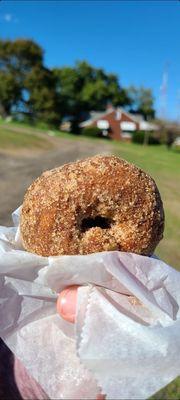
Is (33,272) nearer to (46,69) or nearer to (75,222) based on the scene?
(75,222)

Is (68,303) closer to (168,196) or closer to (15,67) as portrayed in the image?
(15,67)

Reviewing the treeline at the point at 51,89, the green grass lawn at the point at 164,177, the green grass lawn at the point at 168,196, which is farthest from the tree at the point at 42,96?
the green grass lawn at the point at 168,196

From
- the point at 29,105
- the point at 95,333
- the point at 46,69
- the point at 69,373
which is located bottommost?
the point at 69,373

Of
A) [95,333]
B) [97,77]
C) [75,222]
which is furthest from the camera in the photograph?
[97,77]

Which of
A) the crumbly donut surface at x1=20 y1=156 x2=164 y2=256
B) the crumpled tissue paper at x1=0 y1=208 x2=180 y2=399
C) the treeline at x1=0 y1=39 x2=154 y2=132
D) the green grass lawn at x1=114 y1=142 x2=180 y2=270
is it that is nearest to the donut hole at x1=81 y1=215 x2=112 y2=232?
the crumbly donut surface at x1=20 y1=156 x2=164 y2=256

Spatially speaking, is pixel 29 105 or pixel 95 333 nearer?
pixel 95 333

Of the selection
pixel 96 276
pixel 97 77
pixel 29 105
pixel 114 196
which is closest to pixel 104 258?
pixel 96 276

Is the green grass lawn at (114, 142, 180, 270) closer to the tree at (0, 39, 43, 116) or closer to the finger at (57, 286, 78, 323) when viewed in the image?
the tree at (0, 39, 43, 116)
